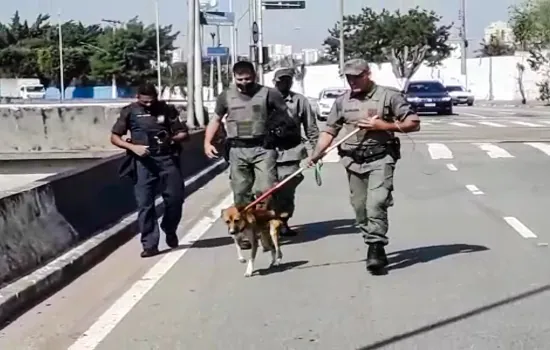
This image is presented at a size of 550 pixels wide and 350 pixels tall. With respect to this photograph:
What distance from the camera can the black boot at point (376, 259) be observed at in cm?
A: 951

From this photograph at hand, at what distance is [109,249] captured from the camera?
11.5m

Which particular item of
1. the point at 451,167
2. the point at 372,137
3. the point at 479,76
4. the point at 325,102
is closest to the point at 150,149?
the point at 372,137

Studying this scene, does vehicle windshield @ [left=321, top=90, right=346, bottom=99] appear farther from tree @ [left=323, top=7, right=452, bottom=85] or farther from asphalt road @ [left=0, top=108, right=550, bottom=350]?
tree @ [left=323, top=7, right=452, bottom=85]

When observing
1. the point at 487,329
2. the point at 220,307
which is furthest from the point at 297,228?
the point at 487,329

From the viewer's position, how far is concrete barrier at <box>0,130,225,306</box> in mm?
9141

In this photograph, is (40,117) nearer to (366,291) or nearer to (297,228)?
(297,228)

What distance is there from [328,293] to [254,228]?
0.97 m

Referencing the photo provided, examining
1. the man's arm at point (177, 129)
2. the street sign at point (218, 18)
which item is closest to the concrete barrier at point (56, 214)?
the man's arm at point (177, 129)

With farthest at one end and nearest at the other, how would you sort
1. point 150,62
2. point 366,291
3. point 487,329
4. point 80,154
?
point 150,62 → point 80,154 → point 366,291 → point 487,329

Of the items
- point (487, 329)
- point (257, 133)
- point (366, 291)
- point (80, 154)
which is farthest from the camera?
point (80, 154)

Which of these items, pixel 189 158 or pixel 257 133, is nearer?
pixel 257 133

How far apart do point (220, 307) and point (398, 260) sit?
8.62 feet

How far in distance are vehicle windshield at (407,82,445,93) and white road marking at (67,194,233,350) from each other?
1428 inches

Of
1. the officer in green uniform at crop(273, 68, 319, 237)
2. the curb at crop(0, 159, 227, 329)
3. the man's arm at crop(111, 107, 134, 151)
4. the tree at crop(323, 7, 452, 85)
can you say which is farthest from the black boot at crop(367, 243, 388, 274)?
the tree at crop(323, 7, 452, 85)
